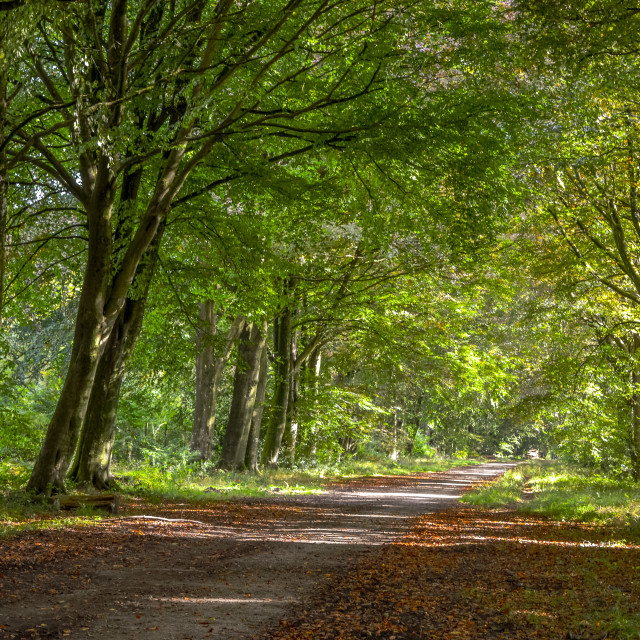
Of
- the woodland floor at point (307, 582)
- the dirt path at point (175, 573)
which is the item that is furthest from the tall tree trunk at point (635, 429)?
the dirt path at point (175, 573)

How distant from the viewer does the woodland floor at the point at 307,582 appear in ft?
15.8

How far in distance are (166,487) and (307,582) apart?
28.8 ft

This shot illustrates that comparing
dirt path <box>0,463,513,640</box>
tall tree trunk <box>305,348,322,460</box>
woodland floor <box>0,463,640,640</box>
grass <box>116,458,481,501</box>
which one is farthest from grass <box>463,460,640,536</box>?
tall tree trunk <box>305,348,322,460</box>

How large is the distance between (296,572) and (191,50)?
732 cm

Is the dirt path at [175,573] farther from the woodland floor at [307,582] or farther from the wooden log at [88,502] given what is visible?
the wooden log at [88,502]

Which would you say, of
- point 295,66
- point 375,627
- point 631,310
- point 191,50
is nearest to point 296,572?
point 375,627

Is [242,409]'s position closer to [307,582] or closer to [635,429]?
[635,429]

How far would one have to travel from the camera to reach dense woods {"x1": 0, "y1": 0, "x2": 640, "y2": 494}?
30.8 feet

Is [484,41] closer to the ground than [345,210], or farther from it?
farther from it

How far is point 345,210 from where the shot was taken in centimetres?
1516

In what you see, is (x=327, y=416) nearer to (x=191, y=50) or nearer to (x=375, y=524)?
(x=375, y=524)

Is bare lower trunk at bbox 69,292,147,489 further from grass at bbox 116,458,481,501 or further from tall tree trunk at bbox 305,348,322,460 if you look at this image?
tall tree trunk at bbox 305,348,322,460

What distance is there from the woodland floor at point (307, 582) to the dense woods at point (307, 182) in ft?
10.4

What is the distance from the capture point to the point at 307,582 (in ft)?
21.4
